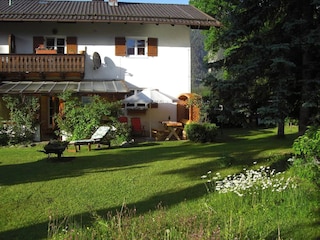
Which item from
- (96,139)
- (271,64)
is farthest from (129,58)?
(271,64)

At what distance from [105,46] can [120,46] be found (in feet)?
2.77

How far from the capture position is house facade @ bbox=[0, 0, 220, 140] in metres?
18.6

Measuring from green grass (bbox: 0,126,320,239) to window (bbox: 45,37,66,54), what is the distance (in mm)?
8243

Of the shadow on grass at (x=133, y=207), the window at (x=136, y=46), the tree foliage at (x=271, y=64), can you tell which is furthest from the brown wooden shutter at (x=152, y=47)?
the shadow on grass at (x=133, y=207)

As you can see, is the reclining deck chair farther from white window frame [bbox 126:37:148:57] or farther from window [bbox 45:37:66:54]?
window [bbox 45:37:66:54]

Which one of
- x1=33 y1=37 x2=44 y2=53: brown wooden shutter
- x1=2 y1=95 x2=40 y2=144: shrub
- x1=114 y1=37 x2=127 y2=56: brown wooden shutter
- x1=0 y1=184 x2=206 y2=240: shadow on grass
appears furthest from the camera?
x1=114 y1=37 x2=127 y2=56: brown wooden shutter

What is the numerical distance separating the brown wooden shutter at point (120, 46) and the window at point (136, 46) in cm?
35

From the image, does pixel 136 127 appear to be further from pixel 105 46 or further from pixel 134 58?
pixel 105 46

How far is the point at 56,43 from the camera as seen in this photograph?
19609mm

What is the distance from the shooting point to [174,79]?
19844mm

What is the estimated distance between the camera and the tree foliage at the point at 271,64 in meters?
8.30

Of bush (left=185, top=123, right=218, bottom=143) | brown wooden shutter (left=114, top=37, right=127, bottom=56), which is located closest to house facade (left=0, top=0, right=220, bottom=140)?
brown wooden shutter (left=114, top=37, right=127, bottom=56)

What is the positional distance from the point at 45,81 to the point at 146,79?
214 inches

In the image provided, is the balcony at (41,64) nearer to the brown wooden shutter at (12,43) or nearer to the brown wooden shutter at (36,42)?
the brown wooden shutter at (12,43)
